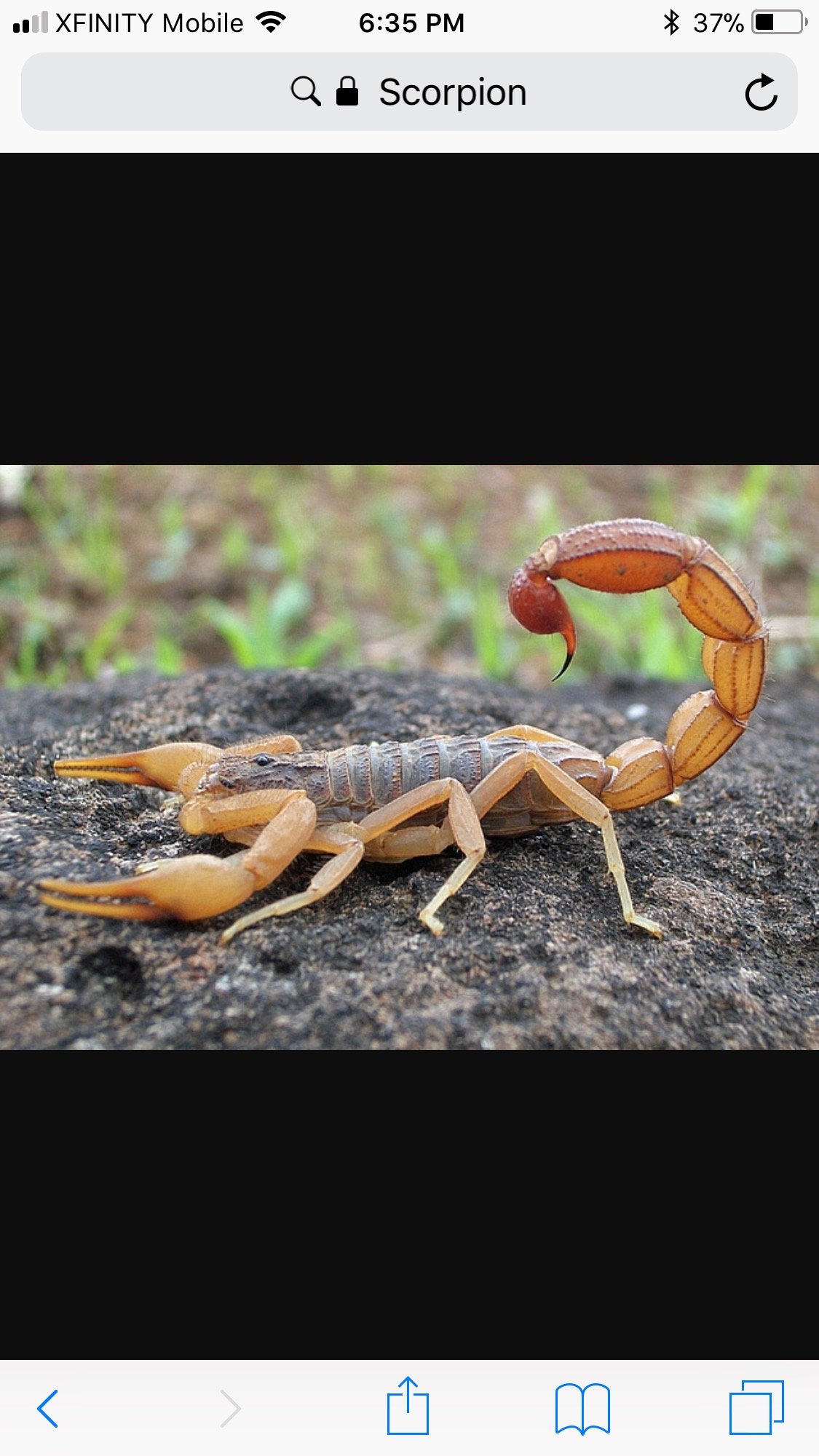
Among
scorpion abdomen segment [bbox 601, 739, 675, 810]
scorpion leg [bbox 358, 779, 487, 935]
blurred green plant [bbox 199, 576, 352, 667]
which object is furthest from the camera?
blurred green plant [bbox 199, 576, 352, 667]

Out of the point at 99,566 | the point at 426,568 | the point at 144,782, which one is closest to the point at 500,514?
the point at 426,568

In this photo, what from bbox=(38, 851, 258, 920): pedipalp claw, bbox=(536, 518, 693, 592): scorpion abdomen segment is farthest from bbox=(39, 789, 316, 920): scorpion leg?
bbox=(536, 518, 693, 592): scorpion abdomen segment

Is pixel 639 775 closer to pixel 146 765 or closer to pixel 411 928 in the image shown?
pixel 411 928

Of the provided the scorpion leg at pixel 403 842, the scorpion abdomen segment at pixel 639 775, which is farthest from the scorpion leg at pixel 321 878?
the scorpion abdomen segment at pixel 639 775

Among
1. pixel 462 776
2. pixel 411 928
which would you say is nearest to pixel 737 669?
pixel 462 776

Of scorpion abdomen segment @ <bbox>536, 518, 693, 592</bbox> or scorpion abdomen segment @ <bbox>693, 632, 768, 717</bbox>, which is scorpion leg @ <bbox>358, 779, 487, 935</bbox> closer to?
scorpion abdomen segment @ <bbox>536, 518, 693, 592</bbox>

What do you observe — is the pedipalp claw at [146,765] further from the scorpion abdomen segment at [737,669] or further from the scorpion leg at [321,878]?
the scorpion abdomen segment at [737,669]
